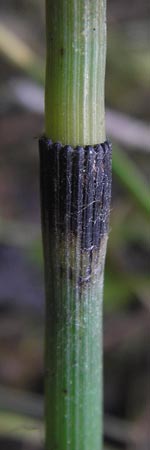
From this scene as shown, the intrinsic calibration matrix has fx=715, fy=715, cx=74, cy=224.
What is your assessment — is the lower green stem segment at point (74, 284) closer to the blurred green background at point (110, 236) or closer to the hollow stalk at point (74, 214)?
the hollow stalk at point (74, 214)

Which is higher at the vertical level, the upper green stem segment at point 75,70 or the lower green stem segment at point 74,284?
the upper green stem segment at point 75,70

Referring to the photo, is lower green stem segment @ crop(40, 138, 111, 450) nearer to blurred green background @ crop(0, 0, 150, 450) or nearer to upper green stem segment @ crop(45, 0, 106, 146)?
upper green stem segment @ crop(45, 0, 106, 146)

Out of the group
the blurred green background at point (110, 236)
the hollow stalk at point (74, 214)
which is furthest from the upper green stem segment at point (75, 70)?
the blurred green background at point (110, 236)

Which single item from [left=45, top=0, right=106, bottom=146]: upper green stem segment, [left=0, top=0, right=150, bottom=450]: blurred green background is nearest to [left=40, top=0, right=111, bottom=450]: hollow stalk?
[left=45, top=0, right=106, bottom=146]: upper green stem segment

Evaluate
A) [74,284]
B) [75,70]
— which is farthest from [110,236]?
[75,70]

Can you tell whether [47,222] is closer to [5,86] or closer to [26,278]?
[5,86]
